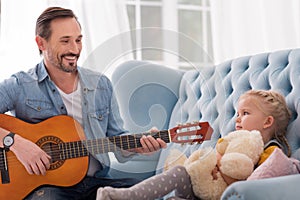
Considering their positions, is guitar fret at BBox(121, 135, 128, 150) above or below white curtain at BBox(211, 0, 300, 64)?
below

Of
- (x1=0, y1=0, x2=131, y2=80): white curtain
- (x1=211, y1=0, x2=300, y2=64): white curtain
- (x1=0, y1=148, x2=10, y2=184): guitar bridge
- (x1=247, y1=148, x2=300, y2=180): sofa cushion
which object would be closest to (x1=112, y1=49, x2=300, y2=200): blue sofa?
(x1=247, y1=148, x2=300, y2=180): sofa cushion

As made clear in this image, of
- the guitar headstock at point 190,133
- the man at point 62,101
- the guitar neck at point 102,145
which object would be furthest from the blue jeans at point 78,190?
the guitar headstock at point 190,133

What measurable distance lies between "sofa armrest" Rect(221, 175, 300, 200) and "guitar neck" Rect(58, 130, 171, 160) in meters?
0.44

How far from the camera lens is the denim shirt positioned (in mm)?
1740

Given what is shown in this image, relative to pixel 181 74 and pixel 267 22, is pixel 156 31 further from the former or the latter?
pixel 267 22

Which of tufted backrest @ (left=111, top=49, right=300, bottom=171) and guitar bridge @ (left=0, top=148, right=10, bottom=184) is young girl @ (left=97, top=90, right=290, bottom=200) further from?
guitar bridge @ (left=0, top=148, right=10, bottom=184)

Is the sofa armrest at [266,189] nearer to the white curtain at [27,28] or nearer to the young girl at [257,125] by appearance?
the young girl at [257,125]

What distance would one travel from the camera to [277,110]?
68.8 inches

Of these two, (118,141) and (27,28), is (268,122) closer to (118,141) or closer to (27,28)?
(118,141)

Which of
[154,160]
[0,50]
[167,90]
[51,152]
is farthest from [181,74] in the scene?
[0,50]

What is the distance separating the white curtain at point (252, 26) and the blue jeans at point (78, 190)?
1.47 m

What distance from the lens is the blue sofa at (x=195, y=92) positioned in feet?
5.71

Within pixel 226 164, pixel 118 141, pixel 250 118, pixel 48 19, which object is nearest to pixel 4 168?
pixel 118 141

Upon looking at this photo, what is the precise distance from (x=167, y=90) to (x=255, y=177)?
0.76 m
